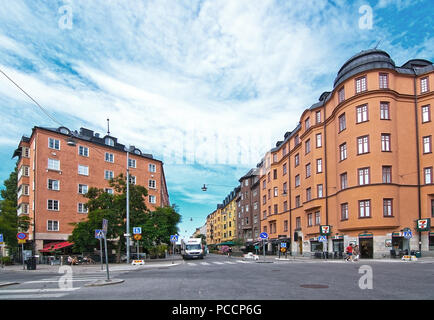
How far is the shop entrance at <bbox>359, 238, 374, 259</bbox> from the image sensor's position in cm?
3388

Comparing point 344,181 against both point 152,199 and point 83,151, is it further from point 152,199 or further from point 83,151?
point 83,151

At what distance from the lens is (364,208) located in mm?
33969

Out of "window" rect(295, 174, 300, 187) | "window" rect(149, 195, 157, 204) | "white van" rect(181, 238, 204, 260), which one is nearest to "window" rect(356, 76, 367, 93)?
"window" rect(295, 174, 300, 187)

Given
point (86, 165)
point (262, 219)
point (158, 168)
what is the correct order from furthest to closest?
point (262, 219)
point (158, 168)
point (86, 165)

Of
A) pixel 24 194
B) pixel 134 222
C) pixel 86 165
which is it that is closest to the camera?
pixel 134 222

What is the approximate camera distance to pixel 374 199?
109 ft

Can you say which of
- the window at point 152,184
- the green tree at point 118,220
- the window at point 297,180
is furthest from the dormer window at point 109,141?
the window at point 297,180

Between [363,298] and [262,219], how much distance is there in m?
61.6

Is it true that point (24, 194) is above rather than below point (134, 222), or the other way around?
above

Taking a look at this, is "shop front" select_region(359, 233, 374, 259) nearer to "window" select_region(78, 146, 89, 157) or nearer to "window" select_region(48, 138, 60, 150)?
"window" select_region(78, 146, 89, 157)

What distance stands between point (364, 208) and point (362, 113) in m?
9.12

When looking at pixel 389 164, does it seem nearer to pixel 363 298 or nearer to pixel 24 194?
pixel 363 298
